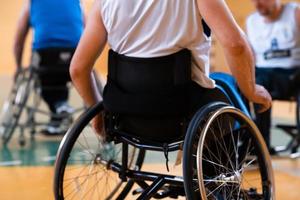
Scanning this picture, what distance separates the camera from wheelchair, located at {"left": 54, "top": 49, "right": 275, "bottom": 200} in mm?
1480

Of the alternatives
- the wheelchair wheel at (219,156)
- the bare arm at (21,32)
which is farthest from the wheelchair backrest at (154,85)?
the bare arm at (21,32)

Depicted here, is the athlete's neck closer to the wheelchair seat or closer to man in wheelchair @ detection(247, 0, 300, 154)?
man in wheelchair @ detection(247, 0, 300, 154)

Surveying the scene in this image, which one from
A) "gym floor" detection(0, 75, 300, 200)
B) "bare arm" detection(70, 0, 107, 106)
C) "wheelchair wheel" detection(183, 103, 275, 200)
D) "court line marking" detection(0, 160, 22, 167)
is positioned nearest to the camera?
"wheelchair wheel" detection(183, 103, 275, 200)

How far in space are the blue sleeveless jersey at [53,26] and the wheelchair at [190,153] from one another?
1.67 m

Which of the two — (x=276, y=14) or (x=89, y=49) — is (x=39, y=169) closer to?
(x=89, y=49)

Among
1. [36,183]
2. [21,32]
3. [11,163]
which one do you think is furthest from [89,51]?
[21,32]

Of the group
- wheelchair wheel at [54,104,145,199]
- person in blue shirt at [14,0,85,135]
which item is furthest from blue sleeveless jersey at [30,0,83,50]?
wheelchair wheel at [54,104,145,199]

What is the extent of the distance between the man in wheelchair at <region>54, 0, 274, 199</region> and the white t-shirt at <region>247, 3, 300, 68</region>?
1.70 metres

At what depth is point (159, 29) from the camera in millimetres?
1573

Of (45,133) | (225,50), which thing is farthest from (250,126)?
(45,133)

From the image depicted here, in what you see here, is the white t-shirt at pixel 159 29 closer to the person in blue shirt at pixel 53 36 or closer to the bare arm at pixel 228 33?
the bare arm at pixel 228 33

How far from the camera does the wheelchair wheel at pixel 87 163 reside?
5.58ft

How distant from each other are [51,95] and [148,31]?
2.44 meters

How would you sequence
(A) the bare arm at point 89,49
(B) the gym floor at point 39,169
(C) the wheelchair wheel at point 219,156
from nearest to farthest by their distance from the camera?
1. (C) the wheelchair wheel at point 219,156
2. (A) the bare arm at point 89,49
3. (B) the gym floor at point 39,169
